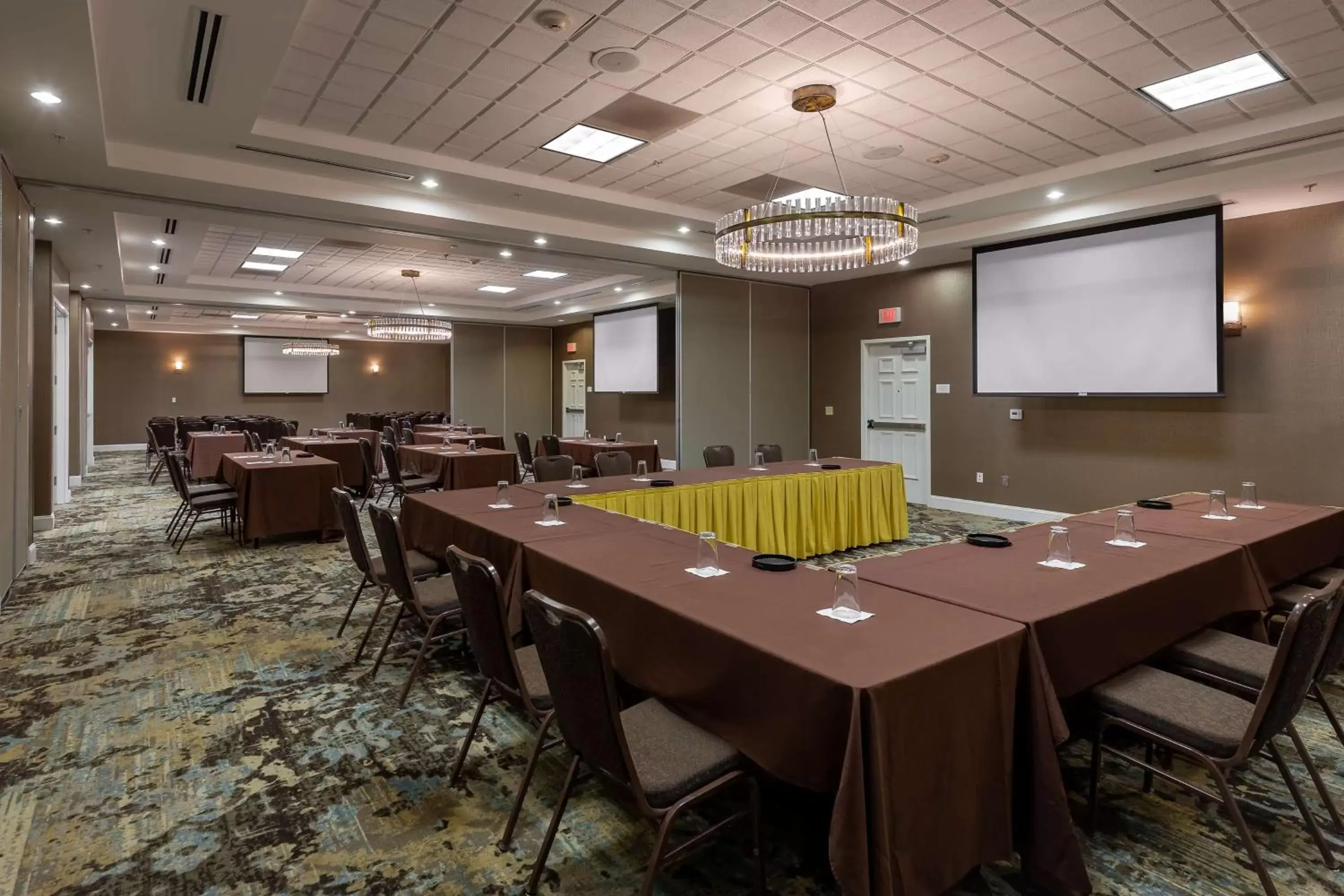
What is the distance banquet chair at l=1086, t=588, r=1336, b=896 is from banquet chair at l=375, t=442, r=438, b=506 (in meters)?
6.53

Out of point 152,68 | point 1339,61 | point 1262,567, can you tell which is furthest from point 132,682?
point 1339,61

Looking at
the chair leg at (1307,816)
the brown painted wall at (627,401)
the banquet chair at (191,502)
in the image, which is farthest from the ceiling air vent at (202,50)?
the brown painted wall at (627,401)

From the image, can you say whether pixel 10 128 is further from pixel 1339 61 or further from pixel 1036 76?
pixel 1339 61

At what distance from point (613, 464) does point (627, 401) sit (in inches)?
277

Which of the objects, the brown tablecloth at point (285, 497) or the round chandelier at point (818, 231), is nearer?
the round chandelier at point (818, 231)

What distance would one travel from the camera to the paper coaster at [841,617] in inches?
81.1

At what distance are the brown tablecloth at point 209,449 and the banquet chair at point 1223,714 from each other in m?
11.5

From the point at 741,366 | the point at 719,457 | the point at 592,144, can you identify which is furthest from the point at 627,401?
the point at 592,144

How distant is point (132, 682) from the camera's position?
3455 millimetres

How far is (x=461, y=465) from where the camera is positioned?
8.15 meters

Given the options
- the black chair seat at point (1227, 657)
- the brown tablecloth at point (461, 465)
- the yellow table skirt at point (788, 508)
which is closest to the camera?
the black chair seat at point (1227, 657)

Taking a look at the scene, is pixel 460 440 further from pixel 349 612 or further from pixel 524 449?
pixel 349 612

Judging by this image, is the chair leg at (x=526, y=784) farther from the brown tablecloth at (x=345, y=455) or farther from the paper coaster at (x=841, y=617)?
the brown tablecloth at (x=345, y=455)

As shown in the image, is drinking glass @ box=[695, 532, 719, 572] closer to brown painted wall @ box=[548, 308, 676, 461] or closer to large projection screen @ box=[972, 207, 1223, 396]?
large projection screen @ box=[972, 207, 1223, 396]
